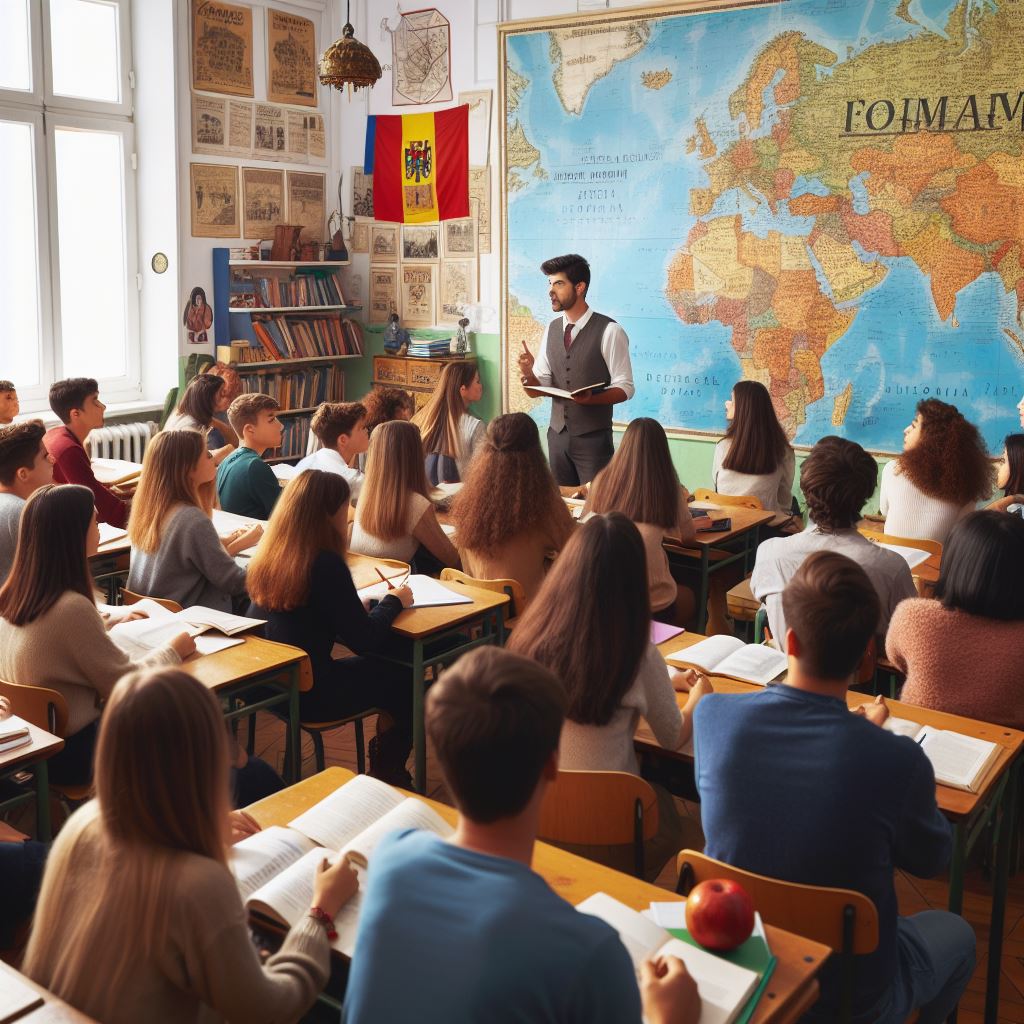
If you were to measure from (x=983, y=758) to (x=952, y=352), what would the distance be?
4109 millimetres

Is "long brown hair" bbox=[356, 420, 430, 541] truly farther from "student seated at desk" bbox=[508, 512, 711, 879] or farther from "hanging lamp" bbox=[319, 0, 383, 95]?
"hanging lamp" bbox=[319, 0, 383, 95]

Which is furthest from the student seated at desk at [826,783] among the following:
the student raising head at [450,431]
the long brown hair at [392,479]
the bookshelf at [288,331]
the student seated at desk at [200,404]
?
the bookshelf at [288,331]

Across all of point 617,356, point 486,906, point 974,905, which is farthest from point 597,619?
point 617,356

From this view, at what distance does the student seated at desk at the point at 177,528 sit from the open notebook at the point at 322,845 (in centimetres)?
178

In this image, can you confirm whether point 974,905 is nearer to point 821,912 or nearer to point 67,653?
point 821,912

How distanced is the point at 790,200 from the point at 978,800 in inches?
191

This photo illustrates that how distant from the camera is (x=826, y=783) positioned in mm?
1896

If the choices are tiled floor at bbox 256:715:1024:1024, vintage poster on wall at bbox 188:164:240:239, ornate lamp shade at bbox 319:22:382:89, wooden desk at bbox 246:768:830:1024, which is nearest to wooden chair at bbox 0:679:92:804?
wooden desk at bbox 246:768:830:1024

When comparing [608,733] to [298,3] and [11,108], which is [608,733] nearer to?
[11,108]

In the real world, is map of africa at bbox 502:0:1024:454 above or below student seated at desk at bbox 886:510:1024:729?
above

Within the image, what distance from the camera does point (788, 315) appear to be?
665 centimetres

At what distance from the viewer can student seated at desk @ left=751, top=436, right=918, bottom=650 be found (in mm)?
3428

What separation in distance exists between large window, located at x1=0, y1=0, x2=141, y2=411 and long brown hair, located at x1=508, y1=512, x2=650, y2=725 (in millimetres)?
5718

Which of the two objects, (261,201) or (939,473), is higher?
(261,201)
